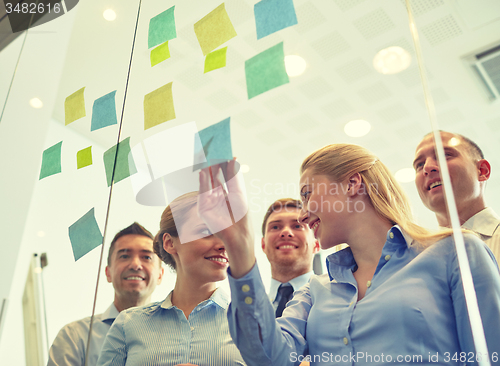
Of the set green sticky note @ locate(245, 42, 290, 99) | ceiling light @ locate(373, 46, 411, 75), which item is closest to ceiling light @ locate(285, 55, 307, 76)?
green sticky note @ locate(245, 42, 290, 99)

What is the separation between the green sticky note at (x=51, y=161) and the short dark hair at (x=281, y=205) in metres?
0.89

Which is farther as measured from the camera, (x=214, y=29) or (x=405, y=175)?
(x=214, y=29)

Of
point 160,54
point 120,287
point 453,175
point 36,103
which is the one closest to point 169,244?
point 120,287

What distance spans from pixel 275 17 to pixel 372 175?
54 cm

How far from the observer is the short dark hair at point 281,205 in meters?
0.99

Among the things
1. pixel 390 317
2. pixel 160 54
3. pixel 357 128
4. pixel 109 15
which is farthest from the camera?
pixel 109 15

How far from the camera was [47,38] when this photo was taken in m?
1.85

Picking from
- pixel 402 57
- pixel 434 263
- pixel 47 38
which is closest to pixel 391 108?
pixel 402 57

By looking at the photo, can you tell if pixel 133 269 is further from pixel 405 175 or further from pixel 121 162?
pixel 405 175

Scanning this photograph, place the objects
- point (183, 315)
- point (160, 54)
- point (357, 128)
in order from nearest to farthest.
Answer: point (357, 128) → point (183, 315) → point (160, 54)

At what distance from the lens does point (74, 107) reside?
4.87 ft

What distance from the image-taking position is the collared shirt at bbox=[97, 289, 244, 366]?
1.02m

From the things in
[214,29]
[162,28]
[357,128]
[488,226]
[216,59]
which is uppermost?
[162,28]

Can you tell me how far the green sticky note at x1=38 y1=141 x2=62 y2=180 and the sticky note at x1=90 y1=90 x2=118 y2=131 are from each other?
196mm
